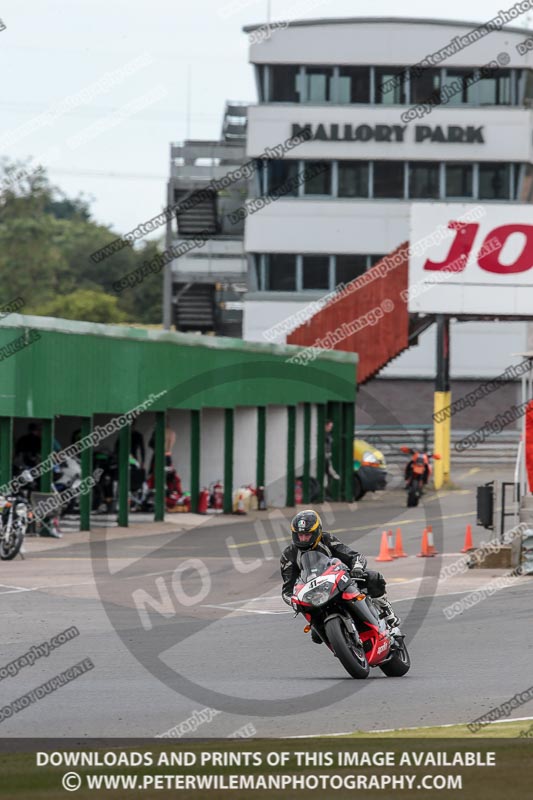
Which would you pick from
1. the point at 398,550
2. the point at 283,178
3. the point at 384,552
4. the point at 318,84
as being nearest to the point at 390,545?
the point at 398,550

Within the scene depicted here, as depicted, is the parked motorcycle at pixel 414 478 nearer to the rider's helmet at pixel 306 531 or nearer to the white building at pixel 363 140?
the white building at pixel 363 140

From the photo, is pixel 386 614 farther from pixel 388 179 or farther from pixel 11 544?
pixel 388 179

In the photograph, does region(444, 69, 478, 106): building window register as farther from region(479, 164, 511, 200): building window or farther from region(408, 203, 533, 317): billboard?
region(408, 203, 533, 317): billboard

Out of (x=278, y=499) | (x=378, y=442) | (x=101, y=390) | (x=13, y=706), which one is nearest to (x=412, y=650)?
(x=13, y=706)

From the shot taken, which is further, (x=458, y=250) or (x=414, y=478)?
(x=458, y=250)

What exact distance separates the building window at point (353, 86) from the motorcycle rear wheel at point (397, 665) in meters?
54.2

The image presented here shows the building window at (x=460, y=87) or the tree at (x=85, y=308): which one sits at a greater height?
the building window at (x=460, y=87)

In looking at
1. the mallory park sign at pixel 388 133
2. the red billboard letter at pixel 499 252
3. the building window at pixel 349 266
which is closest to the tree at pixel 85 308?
the building window at pixel 349 266

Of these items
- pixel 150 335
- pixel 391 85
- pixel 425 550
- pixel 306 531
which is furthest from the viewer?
pixel 391 85

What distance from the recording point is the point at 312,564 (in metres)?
14.6

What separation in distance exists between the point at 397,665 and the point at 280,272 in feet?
174

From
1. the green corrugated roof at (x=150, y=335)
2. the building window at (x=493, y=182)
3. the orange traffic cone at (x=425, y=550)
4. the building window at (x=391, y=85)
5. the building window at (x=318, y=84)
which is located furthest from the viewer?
the building window at (x=493, y=182)

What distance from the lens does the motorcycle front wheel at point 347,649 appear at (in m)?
14.1

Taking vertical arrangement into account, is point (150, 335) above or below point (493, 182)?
below
